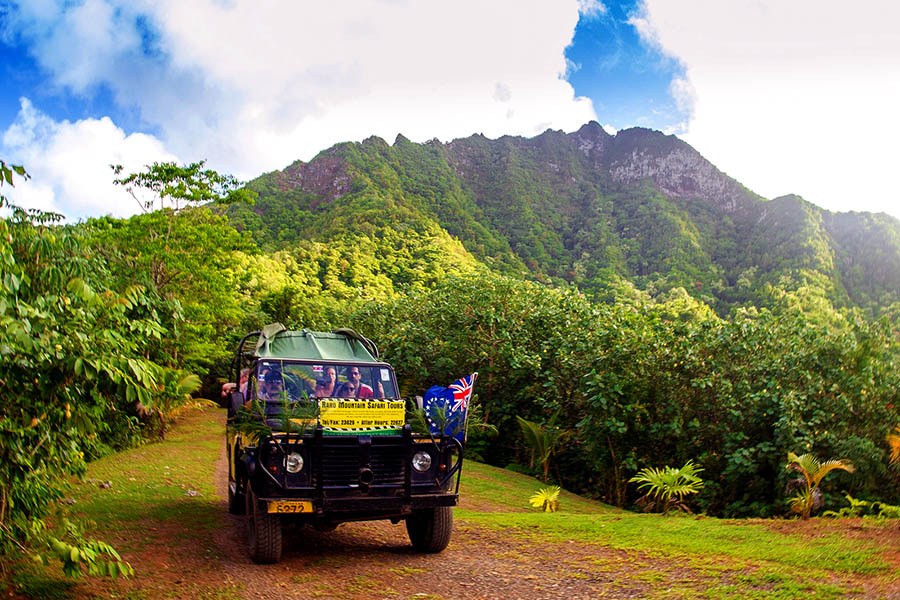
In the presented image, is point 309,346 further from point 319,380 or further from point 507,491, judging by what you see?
point 507,491

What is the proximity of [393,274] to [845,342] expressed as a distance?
37.9m

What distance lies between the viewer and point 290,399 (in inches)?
299

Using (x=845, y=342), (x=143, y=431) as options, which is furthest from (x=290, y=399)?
(x=143, y=431)

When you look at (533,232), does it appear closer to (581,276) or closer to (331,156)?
(581,276)

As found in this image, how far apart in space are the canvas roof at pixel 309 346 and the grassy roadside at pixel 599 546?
2372mm

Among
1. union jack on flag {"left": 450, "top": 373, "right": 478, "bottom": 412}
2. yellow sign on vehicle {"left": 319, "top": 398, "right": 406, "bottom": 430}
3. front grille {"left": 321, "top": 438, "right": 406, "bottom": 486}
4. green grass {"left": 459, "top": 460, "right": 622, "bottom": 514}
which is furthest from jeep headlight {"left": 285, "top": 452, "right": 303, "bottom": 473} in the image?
green grass {"left": 459, "top": 460, "right": 622, "bottom": 514}

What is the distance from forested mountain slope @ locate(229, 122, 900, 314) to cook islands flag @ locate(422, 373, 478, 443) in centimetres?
3977

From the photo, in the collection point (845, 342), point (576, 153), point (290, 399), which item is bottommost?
point (290, 399)

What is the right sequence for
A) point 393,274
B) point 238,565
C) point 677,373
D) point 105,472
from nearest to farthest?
point 238,565
point 105,472
point 677,373
point 393,274

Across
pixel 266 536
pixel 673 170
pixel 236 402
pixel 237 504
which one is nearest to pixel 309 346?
pixel 236 402

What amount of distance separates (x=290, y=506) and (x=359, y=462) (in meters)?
0.78

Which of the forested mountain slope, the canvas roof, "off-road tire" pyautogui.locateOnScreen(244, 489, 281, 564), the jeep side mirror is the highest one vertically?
the forested mountain slope

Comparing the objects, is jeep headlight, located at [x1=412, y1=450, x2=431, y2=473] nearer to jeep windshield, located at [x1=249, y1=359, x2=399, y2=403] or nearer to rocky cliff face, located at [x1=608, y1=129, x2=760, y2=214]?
jeep windshield, located at [x1=249, y1=359, x2=399, y2=403]

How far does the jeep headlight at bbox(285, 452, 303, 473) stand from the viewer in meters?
6.24
